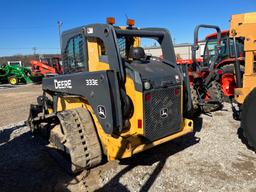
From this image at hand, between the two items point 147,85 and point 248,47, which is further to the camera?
point 248,47

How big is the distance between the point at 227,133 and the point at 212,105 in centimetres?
178

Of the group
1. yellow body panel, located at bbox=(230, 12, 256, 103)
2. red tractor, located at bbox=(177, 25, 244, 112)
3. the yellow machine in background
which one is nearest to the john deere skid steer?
the yellow machine in background

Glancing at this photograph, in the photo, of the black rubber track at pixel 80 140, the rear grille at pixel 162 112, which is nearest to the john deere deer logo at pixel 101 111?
the black rubber track at pixel 80 140

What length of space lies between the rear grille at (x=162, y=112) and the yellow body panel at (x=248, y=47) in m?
1.34

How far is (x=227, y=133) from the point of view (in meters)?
5.55

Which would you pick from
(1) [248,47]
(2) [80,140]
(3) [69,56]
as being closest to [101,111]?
(2) [80,140]

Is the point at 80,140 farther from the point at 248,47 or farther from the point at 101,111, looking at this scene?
the point at 248,47

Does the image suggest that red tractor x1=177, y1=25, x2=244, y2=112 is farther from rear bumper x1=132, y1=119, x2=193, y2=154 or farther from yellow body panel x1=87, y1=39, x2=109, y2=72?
yellow body panel x1=87, y1=39, x2=109, y2=72

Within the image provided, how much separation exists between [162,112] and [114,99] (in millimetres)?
890

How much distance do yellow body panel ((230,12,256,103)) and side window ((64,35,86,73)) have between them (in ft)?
9.37

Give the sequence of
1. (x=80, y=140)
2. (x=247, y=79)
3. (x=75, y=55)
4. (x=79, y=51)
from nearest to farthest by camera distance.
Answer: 1. (x=80, y=140)
2. (x=79, y=51)
3. (x=75, y=55)
4. (x=247, y=79)

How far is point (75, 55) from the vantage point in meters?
4.47

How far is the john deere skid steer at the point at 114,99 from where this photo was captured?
3.54 meters

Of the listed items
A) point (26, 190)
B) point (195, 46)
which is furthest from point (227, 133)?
point (26, 190)
